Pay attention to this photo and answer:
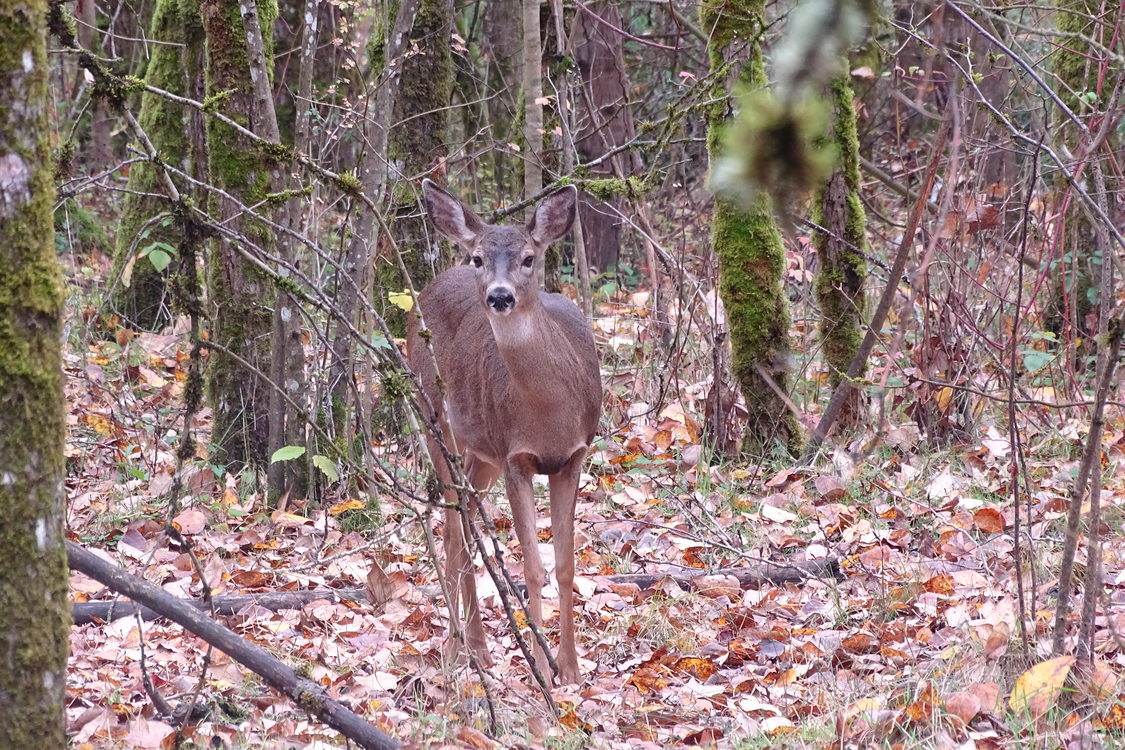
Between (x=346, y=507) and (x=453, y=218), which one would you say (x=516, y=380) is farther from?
(x=346, y=507)

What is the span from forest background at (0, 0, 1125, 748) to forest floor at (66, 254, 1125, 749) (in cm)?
2

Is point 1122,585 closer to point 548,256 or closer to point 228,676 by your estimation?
point 228,676

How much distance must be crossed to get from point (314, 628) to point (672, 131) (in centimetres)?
242

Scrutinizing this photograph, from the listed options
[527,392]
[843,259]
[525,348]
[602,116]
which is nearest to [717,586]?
[527,392]

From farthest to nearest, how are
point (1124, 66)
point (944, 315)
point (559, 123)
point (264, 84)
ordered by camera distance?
point (559, 123), point (944, 315), point (264, 84), point (1124, 66)

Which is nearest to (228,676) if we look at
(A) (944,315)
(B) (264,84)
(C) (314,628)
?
(C) (314,628)

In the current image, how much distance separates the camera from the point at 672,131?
4.73 m

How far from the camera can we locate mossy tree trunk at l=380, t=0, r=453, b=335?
784cm

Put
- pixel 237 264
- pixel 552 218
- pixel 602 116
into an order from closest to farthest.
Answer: pixel 552 218, pixel 237 264, pixel 602 116

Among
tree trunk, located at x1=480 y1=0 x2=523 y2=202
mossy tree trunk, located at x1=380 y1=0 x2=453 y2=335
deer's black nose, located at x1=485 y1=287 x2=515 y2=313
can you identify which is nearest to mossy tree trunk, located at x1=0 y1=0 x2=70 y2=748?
deer's black nose, located at x1=485 y1=287 x2=515 y2=313

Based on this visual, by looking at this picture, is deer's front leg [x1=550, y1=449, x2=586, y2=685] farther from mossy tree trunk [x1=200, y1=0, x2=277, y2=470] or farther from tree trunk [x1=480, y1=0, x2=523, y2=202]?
tree trunk [x1=480, y1=0, x2=523, y2=202]

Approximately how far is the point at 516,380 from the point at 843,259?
10.2ft

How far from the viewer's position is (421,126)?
792 centimetres

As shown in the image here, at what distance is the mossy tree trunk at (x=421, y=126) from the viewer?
7.84 m
